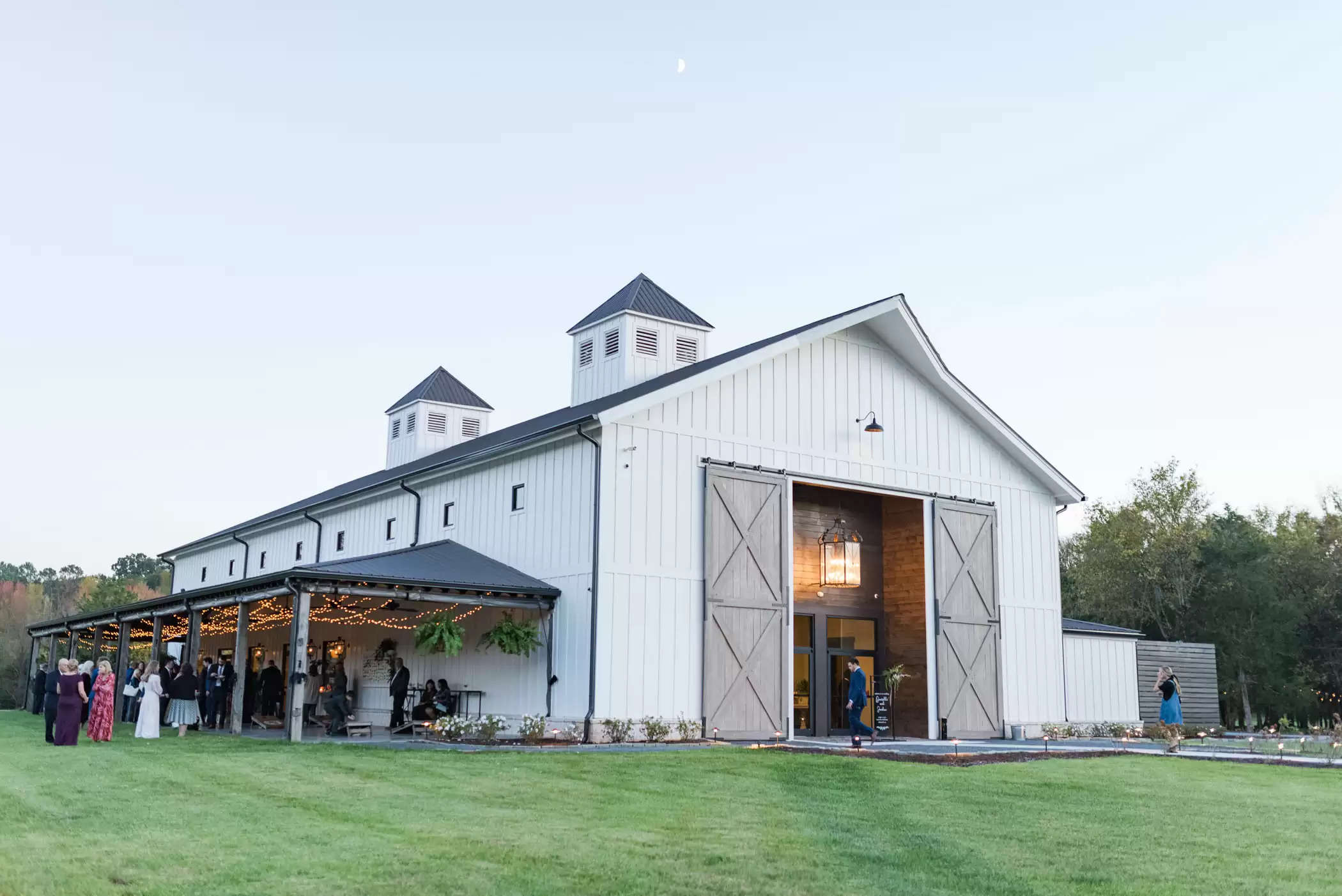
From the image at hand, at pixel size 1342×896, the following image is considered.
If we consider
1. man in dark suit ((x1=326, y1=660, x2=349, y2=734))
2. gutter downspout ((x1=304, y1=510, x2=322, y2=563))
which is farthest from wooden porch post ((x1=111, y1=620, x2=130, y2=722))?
man in dark suit ((x1=326, y1=660, x2=349, y2=734))

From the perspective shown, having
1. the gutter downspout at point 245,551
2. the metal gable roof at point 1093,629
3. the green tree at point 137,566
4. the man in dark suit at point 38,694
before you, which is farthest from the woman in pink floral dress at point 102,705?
the green tree at point 137,566

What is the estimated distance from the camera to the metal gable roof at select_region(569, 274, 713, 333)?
2683cm

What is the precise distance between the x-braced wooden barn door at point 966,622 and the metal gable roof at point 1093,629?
8.30 feet

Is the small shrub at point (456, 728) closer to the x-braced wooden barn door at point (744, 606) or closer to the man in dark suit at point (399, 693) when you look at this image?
the man in dark suit at point (399, 693)

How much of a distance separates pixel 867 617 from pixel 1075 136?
9834 millimetres

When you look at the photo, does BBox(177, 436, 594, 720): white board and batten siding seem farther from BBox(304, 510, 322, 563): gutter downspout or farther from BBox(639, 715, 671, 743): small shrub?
BBox(304, 510, 322, 563): gutter downspout

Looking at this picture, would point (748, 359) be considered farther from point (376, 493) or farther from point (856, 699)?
point (376, 493)

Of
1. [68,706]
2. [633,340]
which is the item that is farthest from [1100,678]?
[68,706]

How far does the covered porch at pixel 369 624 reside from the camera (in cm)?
1862

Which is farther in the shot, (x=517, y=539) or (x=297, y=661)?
(x=517, y=539)

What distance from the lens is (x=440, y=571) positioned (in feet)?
66.0

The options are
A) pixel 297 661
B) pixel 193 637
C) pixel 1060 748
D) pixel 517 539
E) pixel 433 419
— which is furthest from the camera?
pixel 433 419

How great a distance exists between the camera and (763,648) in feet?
67.6

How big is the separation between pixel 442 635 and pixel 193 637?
584cm
